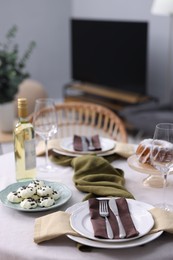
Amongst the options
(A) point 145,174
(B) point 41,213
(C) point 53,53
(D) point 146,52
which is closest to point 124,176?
(A) point 145,174

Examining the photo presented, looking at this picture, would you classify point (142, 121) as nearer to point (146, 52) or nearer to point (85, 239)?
point (146, 52)

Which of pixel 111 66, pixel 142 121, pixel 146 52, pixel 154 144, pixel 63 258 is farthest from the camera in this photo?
pixel 111 66

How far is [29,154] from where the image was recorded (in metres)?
1.66

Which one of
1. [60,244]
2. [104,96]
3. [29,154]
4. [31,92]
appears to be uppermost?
[29,154]

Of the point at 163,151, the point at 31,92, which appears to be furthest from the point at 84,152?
the point at 31,92

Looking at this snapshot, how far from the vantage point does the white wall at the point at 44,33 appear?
19.1 feet

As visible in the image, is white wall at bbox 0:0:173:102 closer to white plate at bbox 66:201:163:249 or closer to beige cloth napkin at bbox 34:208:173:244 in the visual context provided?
beige cloth napkin at bbox 34:208:173:244

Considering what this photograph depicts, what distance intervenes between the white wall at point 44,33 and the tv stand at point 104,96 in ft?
1.69

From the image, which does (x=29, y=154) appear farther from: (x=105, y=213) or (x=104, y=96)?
(x=104, y=96)

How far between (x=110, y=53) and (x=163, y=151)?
385 cm

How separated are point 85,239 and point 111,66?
13.4 ft

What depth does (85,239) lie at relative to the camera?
1.24 m

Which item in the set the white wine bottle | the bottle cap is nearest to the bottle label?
the white wine bottle

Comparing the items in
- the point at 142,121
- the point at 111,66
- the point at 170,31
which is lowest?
the point at 142,121
